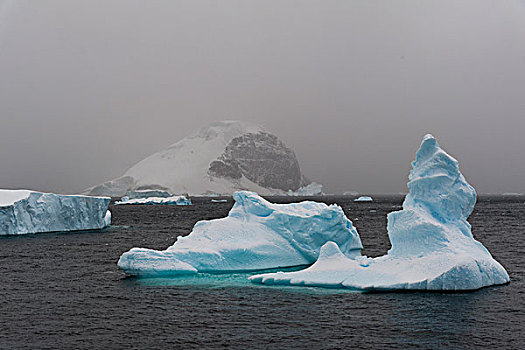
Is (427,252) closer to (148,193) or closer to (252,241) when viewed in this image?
(252,241)

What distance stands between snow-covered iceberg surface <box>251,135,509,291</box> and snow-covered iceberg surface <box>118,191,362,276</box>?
321 centimetres

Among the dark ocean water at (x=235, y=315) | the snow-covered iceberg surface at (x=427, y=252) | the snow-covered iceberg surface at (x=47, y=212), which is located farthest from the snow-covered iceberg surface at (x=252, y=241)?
the snow-covered iceberg surface at (x=47, y=212)

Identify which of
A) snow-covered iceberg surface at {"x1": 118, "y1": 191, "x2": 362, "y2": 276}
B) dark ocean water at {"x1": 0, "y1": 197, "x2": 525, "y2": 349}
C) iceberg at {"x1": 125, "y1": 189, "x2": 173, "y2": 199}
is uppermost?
snow-covered iceberg surface at {"x1": 118, "y1": 191, "x2": 362, "y2": 276}

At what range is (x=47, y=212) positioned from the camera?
4731cm

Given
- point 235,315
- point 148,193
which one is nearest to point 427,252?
point 235,315

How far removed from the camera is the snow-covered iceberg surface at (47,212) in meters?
43.2

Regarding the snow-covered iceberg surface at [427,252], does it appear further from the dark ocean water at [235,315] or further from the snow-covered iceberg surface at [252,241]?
the snow-covered iceberg surface at [252,241]

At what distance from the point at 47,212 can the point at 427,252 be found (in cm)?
3688

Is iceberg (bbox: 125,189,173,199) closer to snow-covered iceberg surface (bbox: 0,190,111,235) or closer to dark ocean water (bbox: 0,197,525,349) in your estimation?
snow-covered iceberg surface (bbox: 0,190,111,235)

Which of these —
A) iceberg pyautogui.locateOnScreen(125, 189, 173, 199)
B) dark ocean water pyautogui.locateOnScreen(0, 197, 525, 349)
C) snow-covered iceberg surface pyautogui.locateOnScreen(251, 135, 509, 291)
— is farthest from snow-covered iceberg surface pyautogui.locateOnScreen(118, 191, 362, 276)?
iceberg pyautogui.locateOnScreen(125, 189, 173, 199)

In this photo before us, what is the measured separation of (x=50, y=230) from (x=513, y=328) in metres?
42.1

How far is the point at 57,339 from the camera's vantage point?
1442 centimetres

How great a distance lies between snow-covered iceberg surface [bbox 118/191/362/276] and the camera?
914 inches

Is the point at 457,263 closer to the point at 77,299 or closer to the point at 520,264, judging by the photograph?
the point at 520,264
